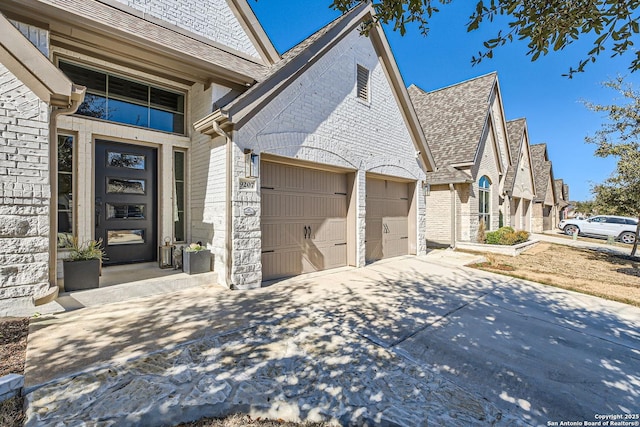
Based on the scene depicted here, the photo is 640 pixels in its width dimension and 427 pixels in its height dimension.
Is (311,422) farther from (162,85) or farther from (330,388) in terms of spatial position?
(162,85)

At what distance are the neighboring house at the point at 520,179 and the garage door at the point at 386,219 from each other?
9.81 metres

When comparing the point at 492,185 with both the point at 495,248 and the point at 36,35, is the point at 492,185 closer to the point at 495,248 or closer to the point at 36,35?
the point at 495,248

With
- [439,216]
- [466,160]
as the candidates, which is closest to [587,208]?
[466,160]

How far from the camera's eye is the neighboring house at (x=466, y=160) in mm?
12758

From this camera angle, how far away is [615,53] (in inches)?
113

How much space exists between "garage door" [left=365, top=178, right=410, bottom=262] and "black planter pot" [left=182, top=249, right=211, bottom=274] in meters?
4.58

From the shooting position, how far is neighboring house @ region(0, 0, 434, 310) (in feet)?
13.0

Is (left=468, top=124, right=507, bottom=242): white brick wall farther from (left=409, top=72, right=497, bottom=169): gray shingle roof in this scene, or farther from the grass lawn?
the grass lawn

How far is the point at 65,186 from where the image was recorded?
525cm

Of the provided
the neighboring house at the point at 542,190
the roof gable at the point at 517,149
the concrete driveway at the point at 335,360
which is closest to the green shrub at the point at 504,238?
the roof gable at the point at 517,149

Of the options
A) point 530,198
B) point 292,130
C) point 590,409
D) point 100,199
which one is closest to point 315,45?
point 292,130

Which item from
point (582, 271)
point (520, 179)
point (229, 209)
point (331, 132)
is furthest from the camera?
point (520, 179)

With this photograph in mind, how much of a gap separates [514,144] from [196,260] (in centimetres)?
2008

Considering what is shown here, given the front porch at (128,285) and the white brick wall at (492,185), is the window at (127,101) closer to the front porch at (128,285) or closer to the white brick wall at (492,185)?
the front porch at (128,285)
